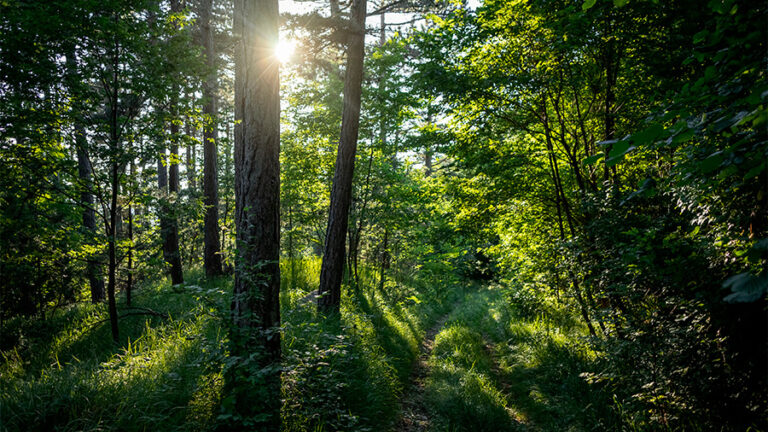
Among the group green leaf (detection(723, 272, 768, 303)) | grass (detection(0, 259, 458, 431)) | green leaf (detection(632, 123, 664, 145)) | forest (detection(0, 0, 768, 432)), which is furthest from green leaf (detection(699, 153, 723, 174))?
grass (detection(0, 259, 458, 431))

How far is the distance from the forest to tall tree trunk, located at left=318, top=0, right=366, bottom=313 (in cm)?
5

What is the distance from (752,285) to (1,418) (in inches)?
198

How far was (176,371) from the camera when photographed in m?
3.54

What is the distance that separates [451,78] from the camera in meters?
5.54

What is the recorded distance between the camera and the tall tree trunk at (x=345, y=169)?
680 cm

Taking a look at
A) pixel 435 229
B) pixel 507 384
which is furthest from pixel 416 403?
pixel 435 229

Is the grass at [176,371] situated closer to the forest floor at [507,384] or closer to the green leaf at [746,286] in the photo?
the forest floor at [507,384]

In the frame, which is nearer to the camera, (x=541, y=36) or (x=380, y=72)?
(x=541, y=36)

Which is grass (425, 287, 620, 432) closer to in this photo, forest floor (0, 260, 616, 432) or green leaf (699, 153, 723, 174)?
forest floor (0, 260, 616, 432)

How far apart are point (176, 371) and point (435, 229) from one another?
17.7 feet

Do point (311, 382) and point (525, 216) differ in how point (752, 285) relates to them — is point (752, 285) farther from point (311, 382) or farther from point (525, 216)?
point (525, 216)

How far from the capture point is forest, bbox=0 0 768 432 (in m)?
2.73

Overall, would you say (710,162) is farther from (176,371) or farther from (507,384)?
(507,384)

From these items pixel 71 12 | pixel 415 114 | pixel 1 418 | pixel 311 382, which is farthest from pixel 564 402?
pixel 71 12
